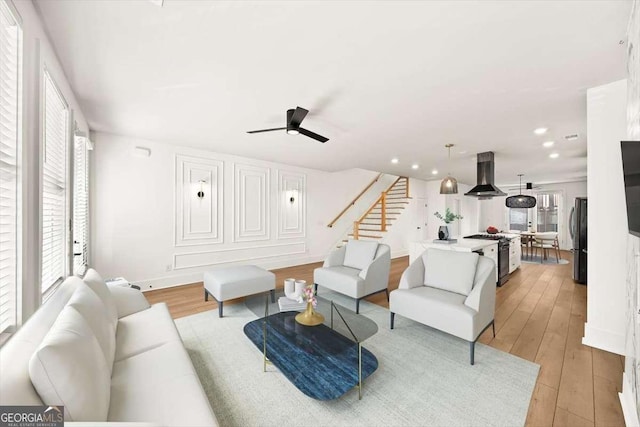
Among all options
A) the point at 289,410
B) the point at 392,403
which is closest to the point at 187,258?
the point at 289,410

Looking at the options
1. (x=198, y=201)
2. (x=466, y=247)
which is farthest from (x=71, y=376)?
(x=466, y=247)

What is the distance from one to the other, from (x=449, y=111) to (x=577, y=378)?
274cm

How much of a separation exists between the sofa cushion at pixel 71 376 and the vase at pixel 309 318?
1.36 metres

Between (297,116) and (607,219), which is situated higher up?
(297,116)

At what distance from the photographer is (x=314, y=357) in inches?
78.7

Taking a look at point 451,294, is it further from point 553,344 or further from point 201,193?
point 201,193

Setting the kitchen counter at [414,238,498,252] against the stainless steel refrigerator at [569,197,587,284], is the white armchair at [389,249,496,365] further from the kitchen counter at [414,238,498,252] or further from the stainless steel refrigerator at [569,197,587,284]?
the stainless steel refrigerator at [569,197,587,284]

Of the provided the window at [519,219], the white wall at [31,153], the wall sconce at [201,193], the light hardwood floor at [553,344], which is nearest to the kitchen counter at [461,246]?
the light hardwood floor at [553,344]

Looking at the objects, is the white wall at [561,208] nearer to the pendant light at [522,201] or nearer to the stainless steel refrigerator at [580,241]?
the pendant light at [522,201]

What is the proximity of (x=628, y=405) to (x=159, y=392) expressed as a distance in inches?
109

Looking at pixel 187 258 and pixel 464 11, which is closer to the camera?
pixel 464 11

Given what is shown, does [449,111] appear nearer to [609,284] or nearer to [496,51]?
[496,51]

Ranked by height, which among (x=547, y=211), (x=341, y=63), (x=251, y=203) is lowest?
(x=547, y=211)

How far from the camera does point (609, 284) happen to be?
2475 millimetres
